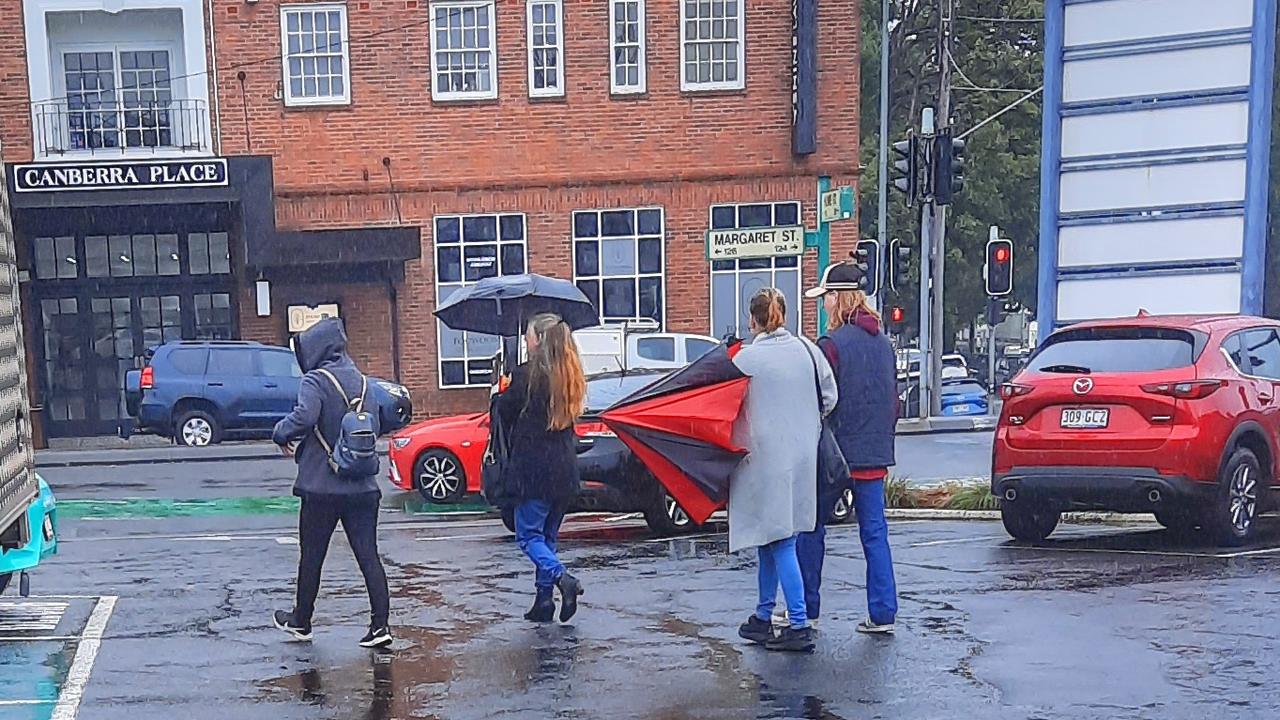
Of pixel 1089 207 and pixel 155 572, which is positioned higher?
pixel 1089 207

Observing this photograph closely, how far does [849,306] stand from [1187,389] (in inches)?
136

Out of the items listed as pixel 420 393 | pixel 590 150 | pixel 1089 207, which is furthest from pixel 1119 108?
pixel 420 393

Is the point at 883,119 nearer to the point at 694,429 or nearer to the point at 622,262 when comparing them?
the point at 622,262

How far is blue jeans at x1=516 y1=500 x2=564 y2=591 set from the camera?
780 centimetres

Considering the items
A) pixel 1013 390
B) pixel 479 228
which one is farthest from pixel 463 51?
pixel 1013 390

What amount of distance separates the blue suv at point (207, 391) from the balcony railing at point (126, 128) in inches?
187

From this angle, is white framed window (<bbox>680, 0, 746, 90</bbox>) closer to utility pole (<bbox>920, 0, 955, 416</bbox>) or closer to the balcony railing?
utility pole (<bbox>920, 0, 955, 416</bbox>)

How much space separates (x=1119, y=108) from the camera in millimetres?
13484

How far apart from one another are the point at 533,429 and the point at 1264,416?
5.48 metres

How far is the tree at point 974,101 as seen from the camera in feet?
131

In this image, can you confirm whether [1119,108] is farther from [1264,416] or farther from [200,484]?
[200,484]

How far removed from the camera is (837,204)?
25750 mm

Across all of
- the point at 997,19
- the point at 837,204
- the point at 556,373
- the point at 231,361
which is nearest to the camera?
the point at 556,373

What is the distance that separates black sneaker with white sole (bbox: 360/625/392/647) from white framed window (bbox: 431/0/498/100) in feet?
63.6
